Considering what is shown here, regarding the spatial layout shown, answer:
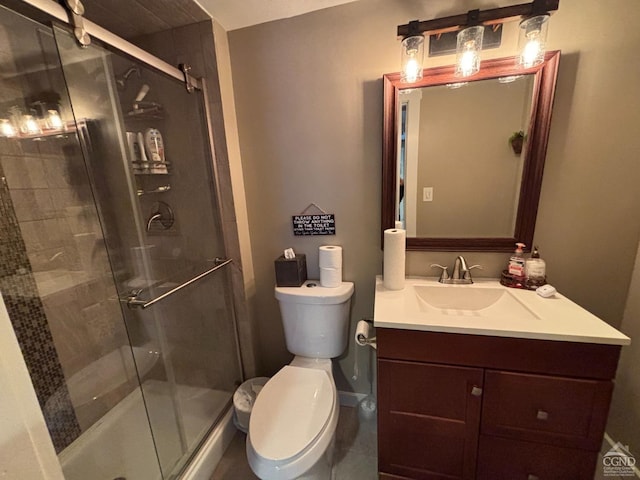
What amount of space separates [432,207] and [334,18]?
1.01 m

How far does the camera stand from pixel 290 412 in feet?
3.50

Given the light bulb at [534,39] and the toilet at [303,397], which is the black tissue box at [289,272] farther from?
the light bulb at [534,39]

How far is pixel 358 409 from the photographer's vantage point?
5.21ft

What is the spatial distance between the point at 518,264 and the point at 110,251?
6.48ft

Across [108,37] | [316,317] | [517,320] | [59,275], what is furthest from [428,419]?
[108,37]

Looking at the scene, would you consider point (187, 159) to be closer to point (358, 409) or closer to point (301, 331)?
point (301, 331)

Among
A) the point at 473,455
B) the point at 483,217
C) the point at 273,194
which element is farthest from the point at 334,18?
the point at 473,455

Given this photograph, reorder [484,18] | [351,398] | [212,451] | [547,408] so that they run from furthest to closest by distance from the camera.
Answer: [351,398], [212,451], [484,18], [547,408]

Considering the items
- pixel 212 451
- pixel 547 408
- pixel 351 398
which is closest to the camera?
pixel 547 408

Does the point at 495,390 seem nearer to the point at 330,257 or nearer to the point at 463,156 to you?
the point at 330,257

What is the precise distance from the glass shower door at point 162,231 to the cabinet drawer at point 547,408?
1.34 m

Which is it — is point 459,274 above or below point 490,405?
above

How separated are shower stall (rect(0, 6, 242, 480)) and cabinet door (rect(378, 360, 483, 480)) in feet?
3.20

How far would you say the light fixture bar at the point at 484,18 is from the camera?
3.10 feet
